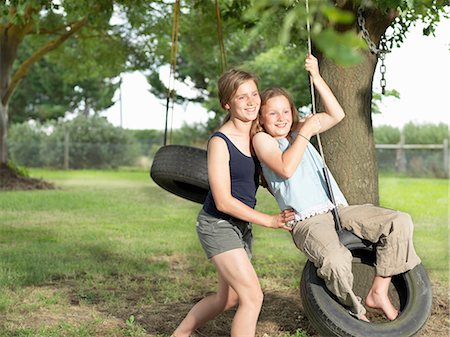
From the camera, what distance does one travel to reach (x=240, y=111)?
3451mm

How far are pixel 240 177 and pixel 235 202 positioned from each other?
20cm

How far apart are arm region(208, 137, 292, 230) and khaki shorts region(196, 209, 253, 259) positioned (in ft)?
0.51

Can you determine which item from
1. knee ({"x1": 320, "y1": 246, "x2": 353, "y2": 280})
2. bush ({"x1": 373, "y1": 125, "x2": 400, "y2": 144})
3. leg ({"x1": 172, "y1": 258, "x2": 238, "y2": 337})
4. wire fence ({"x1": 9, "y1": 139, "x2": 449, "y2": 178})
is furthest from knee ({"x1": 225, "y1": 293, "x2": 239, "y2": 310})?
wire fence ({"x1": 9, "y1": 139, "x2": 449, "y2": 178})

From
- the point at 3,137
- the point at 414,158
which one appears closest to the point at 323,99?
the point at 3,137

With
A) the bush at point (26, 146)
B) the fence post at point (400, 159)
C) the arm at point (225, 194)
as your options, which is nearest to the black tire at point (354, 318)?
the arm at point (225, 194)

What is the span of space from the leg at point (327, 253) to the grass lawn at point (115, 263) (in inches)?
39.0

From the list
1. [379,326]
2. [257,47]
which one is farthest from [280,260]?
[257,47]

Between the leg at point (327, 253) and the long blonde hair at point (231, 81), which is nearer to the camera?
the leg at point (327, 253)

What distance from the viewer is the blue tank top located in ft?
11.3

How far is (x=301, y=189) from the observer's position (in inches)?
137

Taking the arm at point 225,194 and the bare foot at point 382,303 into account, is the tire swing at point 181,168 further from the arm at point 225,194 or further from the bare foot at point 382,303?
the bare foot at point 382,303

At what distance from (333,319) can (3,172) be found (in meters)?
15.1

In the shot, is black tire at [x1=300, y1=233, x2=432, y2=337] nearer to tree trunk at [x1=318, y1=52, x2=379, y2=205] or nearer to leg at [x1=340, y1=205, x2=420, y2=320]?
leg at [x1=340, y1=205, x2=420, y2=320]

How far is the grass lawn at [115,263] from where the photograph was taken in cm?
483
